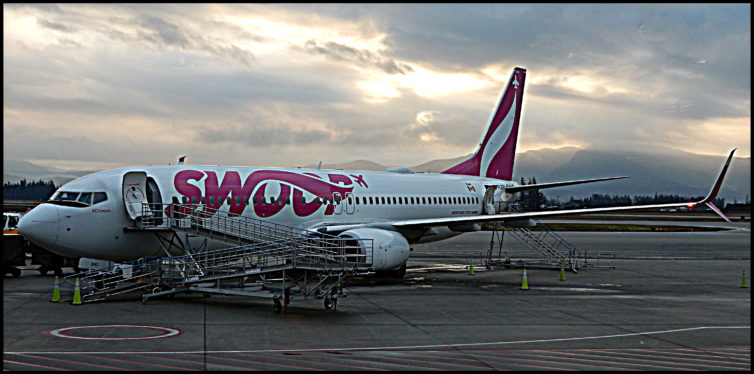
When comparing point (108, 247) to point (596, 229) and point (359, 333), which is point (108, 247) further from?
point (596, 229)

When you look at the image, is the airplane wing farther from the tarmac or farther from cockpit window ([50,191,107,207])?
cockpit window ([50,191,107,207])

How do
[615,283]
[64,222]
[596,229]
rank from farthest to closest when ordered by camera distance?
[596,229] < [615,283] < [64,222]

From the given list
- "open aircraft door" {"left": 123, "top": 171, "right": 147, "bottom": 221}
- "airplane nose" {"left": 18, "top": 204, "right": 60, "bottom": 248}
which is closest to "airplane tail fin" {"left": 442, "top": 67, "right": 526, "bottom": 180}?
"open aircraft door" {"left": 123, "top": 171, "right": 147, "bottom": 221}

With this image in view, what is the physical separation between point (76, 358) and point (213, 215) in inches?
531

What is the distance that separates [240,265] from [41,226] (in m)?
6.39

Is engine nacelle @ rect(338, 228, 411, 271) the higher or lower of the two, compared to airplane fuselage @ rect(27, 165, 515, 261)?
lower

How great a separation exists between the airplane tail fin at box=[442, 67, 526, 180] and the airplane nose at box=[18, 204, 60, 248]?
23390mm

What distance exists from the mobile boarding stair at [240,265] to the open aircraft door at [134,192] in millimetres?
312

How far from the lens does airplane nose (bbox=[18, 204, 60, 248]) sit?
80.7ft

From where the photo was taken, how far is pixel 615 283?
3231 cm

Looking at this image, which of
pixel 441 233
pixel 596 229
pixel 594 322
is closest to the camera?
pixel 594 322

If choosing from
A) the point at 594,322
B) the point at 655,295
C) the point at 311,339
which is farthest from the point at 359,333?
the point at 655,295

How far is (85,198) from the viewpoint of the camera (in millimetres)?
25891

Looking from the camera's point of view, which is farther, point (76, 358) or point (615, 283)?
point (615, 283)
